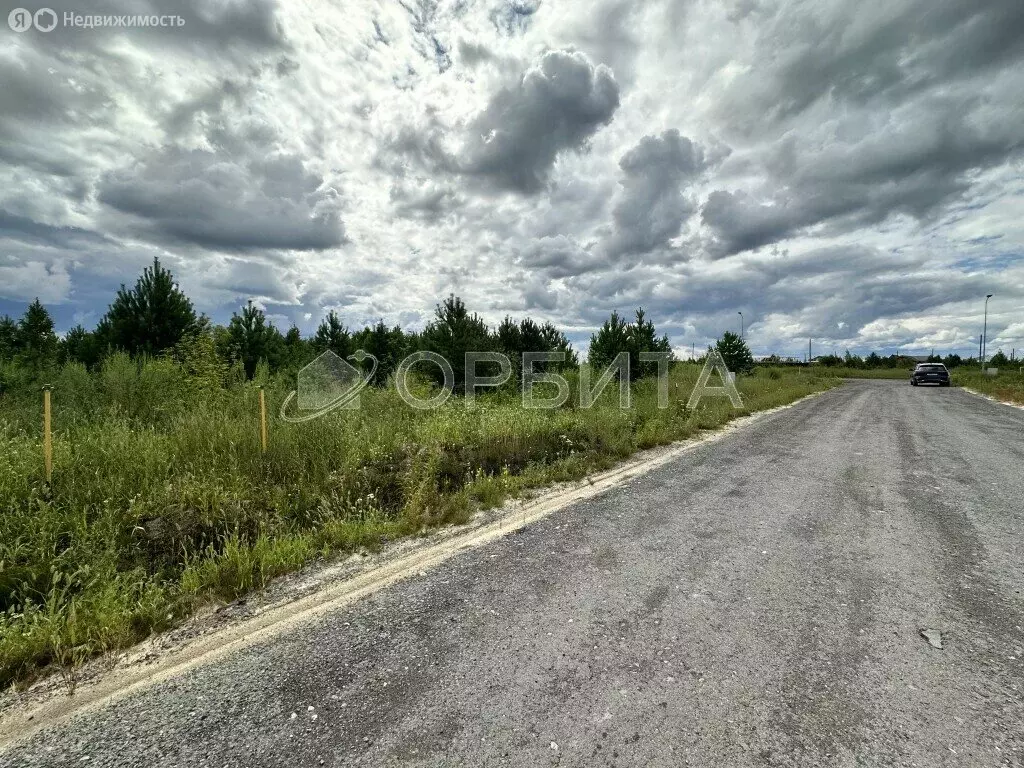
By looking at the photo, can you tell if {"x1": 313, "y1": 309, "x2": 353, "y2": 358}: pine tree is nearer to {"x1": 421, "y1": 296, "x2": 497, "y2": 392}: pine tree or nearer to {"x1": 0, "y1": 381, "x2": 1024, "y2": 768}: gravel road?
{"x1": 421, "y1": 296, "x2": 497, "y2": 392}: pine tree

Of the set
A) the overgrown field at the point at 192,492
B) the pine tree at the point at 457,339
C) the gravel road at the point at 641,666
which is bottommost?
the gravel road at the point at 641,666

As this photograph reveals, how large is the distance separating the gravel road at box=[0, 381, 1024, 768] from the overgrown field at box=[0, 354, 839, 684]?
0.92 metres

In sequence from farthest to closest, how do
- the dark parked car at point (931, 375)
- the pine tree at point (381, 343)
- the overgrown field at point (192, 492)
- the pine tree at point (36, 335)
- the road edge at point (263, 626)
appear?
the dark parked car at point (931, 375) < the pine tree at point (381, 343) < the pine tree at point (36, 335) < the overgrown field at point (192, 492) < the road edge at point (263, 626)

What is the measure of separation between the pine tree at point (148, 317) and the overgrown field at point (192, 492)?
22.1 feet

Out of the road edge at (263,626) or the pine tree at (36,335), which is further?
the pine tree at (36,335)

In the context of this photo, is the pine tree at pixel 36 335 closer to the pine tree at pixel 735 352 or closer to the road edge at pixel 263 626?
the road edge at pixel 263 626

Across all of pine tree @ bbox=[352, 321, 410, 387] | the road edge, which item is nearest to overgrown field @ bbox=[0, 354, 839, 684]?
the road edge

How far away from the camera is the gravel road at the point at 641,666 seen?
1.95m

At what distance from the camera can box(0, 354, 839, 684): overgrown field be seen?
3094 millimetres

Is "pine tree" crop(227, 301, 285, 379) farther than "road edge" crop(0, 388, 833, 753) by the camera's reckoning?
Yes

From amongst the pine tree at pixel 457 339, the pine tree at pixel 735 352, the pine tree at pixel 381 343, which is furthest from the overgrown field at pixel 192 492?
the pine tree at pixel 735 352

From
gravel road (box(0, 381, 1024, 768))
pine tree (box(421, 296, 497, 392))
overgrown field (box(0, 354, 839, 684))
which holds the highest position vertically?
pine tree (box(421, 296, 497, 392))

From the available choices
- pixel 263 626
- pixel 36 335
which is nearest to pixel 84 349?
pixel 36 335

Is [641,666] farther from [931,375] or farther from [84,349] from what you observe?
[931,375]
